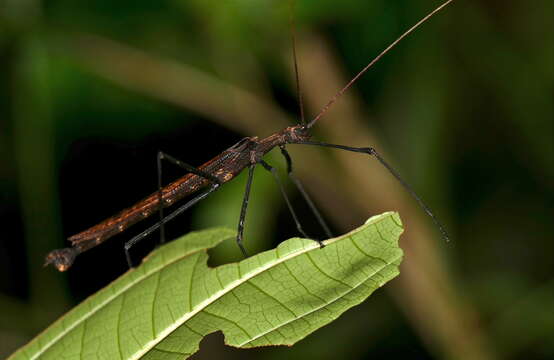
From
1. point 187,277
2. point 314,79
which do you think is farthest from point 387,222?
point 314,79

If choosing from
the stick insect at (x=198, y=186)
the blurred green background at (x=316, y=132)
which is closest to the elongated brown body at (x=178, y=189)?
the stick insect at (x=198, y=186)

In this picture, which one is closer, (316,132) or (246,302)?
(246,302)

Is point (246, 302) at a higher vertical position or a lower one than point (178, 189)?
lower

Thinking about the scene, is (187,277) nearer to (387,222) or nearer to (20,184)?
(387,222)

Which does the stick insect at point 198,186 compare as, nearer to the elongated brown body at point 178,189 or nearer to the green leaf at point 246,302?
the elongated brown body at point 178,189

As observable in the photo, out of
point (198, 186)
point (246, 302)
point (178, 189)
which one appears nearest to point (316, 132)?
point (198, 186)

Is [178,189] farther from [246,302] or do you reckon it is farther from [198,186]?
[246,302]
